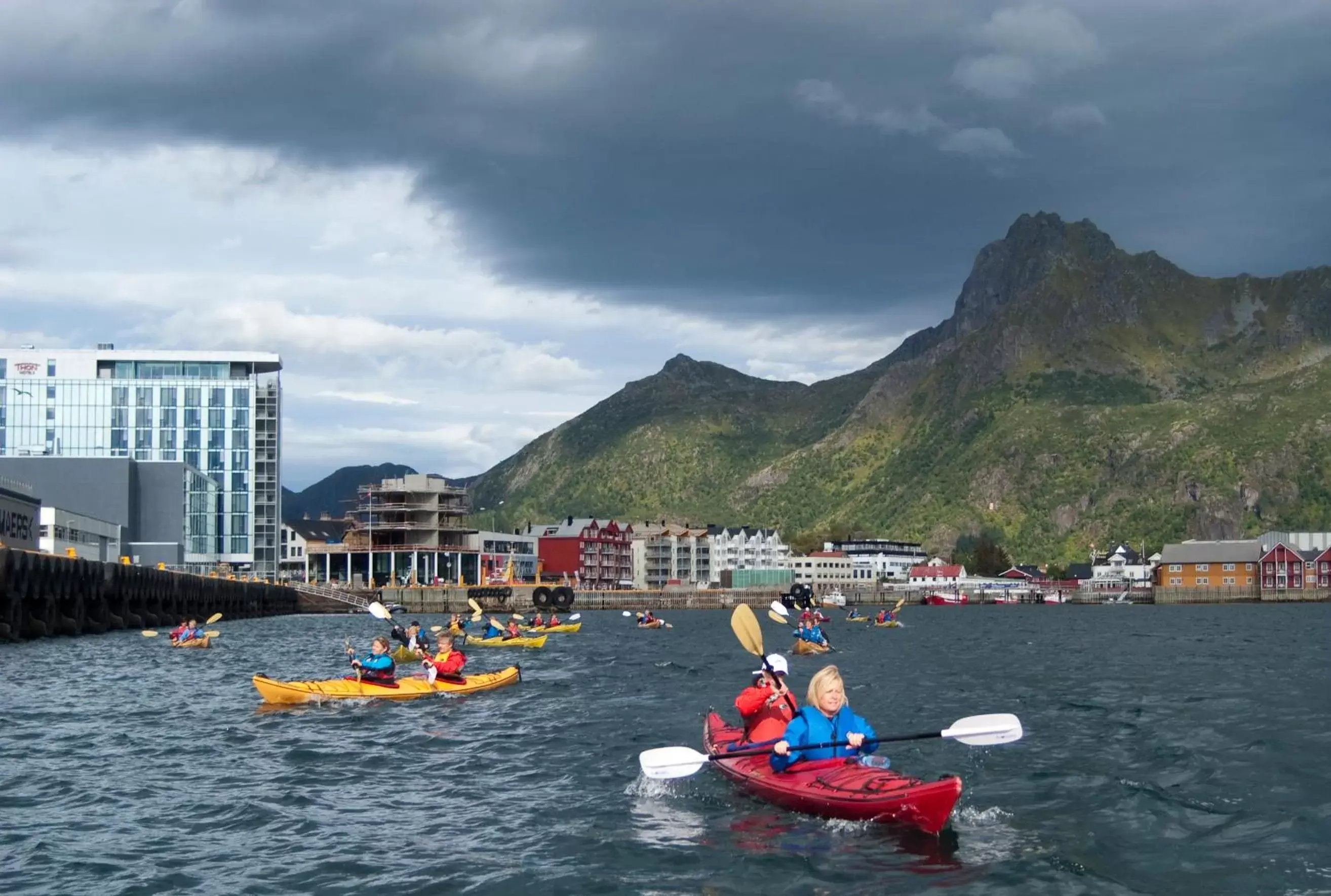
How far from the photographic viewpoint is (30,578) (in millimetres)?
65000

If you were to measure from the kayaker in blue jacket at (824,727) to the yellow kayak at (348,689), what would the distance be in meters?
20.0

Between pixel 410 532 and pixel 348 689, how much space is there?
15704 centimetres

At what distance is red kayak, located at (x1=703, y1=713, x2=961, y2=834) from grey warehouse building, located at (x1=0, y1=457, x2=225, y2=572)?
10872cm

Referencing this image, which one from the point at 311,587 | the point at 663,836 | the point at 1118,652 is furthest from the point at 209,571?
the point at 663,836

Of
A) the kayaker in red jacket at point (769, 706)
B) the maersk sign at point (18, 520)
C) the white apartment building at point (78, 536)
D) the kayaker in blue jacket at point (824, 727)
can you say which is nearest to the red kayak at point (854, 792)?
the kayaker in blue jacket at point (824, 727)

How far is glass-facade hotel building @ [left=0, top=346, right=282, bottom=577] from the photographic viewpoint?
158m

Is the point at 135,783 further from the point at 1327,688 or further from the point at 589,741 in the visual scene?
the point at 1327,688

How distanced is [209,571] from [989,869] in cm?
15026

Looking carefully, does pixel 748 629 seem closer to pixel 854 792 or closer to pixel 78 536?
pixel 854 792

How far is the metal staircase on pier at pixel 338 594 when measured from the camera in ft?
500

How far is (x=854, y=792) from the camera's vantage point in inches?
808

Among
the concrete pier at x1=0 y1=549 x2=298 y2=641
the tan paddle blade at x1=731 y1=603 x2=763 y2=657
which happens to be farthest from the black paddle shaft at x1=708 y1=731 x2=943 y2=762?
the concrete pier at x1=0 y1=549 x2=298 y2=641

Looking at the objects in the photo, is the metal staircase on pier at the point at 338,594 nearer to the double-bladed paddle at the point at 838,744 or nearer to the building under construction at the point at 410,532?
the building under construction at the point at 410,532

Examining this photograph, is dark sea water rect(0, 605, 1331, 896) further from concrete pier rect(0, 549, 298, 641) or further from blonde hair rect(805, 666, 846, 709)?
concrete pier rect(0, 549, 298, 641)
